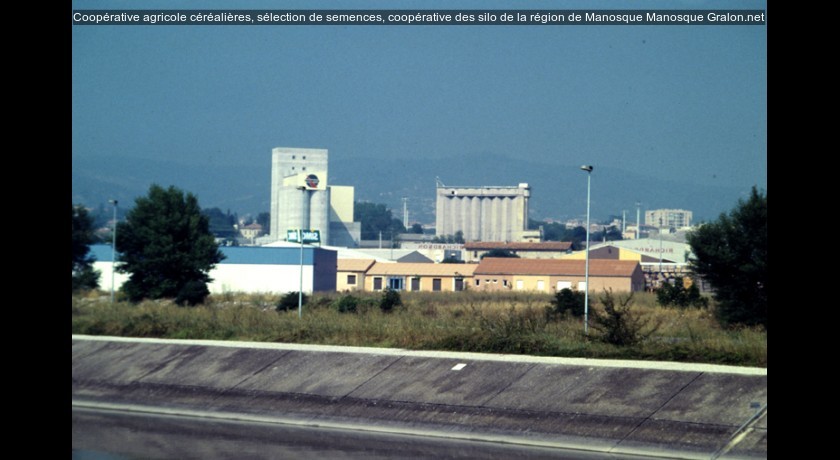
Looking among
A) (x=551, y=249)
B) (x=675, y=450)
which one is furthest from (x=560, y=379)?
(x=551, y=249)

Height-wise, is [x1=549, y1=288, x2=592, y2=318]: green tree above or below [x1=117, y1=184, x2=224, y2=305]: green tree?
below

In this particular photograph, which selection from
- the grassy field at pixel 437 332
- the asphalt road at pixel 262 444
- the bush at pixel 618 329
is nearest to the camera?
the asphalt road at pixel 262 444

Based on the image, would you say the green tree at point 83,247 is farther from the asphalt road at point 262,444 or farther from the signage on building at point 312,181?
the signage on building at point 312,181

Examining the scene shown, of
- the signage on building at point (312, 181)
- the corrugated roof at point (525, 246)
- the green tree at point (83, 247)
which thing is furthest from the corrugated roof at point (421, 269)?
the signage on building at point (312, 181)

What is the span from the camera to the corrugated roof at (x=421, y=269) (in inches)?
3462

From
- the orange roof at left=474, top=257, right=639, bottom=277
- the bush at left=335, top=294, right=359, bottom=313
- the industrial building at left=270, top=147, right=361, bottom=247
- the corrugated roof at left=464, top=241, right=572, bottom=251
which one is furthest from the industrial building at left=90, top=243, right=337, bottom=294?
the industrial building at left=270, top=147, right=361, bottom=247

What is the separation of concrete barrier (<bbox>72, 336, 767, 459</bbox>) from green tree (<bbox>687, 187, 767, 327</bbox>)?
20.8 metres

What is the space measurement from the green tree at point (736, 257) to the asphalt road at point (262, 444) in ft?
81.5

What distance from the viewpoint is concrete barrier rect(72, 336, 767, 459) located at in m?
15.9

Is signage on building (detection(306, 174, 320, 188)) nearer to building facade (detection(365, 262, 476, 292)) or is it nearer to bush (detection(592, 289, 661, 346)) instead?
building facade (detection(365, 262, 476, 292))

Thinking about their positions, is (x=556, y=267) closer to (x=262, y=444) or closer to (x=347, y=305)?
(x=347, y=305)

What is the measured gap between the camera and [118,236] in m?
58.7

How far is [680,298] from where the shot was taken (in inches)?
1962

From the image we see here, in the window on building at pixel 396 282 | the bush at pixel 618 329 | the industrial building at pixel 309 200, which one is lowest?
the window on building at pixel 396 282
